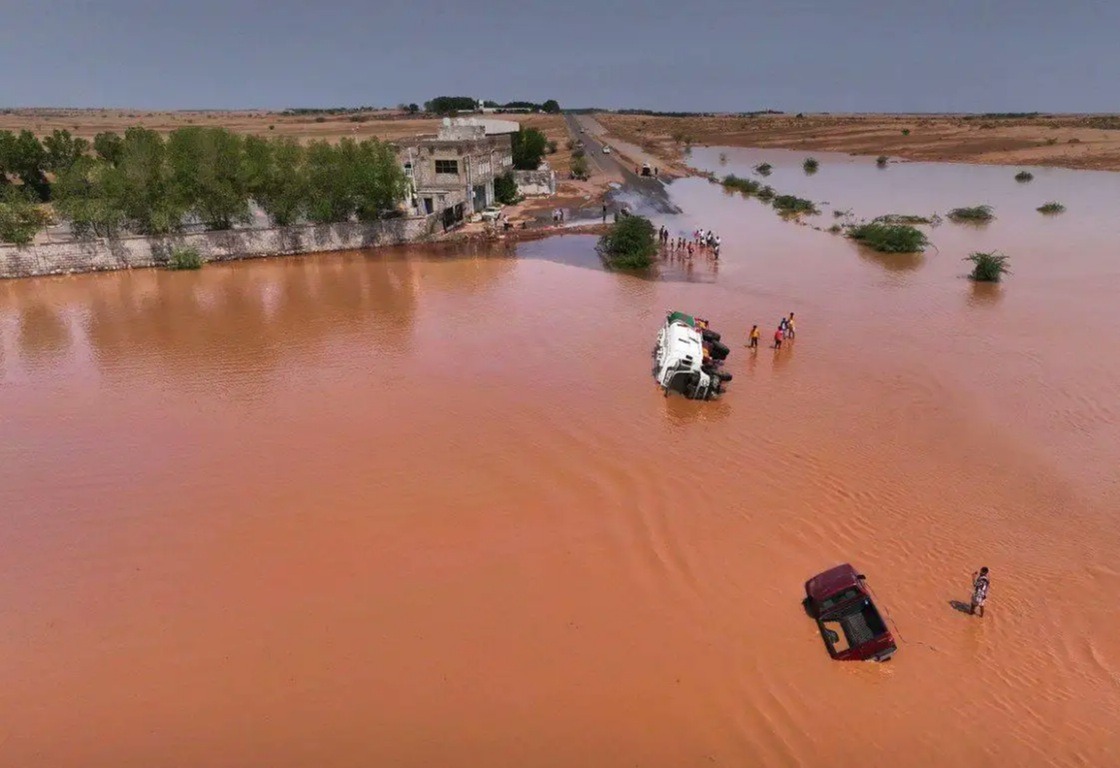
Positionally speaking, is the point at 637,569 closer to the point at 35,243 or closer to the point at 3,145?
the point at 35,243

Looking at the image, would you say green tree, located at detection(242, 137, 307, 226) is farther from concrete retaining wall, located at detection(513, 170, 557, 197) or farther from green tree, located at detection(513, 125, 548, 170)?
green tree, located at detection(513, 125, 548, 170)

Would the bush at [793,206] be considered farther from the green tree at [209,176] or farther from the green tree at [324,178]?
the green tree at [209,176]

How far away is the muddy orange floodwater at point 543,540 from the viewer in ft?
32.1

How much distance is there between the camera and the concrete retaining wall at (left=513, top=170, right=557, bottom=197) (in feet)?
188

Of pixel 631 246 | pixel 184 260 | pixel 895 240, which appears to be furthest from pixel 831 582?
pixel 184 260

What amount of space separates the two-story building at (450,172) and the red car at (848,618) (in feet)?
116

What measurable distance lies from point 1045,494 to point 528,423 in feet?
43.2

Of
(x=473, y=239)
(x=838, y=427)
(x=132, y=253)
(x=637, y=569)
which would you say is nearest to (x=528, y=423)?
(x=637, y=569)

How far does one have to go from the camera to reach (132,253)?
34.5 m

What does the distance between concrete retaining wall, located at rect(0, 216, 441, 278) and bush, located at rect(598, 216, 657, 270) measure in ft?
40.6

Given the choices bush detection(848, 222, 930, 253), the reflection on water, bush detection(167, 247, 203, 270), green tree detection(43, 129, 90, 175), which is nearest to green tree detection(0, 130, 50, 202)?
green tree detection(43, 129, 90, 175)

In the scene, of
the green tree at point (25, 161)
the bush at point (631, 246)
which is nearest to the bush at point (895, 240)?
the bush at point (631, 246)

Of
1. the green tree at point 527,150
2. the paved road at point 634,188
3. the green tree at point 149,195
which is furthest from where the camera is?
the green tree at point 527,150

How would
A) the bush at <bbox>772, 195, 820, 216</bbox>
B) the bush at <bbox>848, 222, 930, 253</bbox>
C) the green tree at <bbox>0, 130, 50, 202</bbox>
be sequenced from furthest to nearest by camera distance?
the bush at <bbox>772, 195, 820, 216</bbox> < the green tree at <bbox>0, 130, 50, 202</bbox> < the bush at <bbox>848, 222, 930, 253</bbox>
